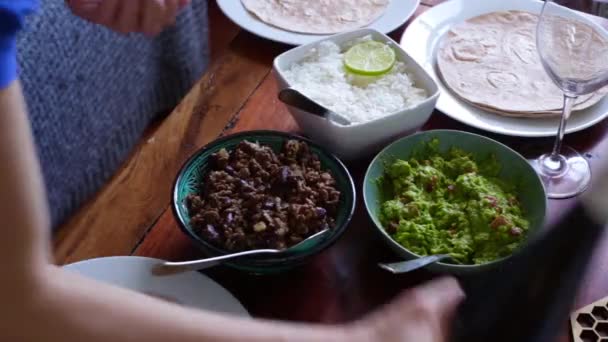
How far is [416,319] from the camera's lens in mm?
724

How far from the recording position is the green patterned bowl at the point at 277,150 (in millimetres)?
928

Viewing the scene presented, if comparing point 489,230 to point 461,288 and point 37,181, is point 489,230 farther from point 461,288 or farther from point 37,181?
point 37,181

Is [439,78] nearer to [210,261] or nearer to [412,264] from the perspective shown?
[412,264]

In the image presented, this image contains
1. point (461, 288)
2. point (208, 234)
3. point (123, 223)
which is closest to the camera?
point (461, 288)

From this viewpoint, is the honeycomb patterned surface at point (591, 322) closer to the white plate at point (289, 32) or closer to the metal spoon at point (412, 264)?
the metal spoon at point (412, 264)

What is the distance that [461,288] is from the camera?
0.79 metres

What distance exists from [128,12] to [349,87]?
0.38m

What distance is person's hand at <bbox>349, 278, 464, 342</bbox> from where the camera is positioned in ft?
2.34

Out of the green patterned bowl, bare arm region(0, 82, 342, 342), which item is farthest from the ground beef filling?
bare arm region(0, 82, 342, 342)

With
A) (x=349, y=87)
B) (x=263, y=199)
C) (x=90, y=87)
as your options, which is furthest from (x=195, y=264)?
(x=90, y=87)

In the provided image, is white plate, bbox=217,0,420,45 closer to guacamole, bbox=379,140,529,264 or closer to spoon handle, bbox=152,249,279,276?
guacamole, bbox=379,140,529,264

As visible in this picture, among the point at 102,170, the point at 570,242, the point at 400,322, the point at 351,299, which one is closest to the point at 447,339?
the point at 400,322

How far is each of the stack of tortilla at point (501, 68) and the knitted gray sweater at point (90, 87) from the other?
0.93m

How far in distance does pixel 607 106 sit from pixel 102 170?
1358 mm
